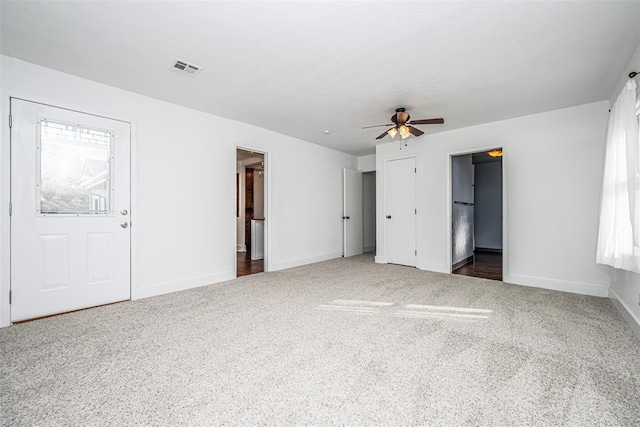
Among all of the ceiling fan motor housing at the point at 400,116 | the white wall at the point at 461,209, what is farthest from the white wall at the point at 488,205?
the ceiling fan motor housing at the point at 400,116

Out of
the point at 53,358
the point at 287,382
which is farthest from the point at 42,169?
the point at 287,382

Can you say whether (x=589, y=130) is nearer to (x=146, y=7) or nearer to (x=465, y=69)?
(x=465, y=69)

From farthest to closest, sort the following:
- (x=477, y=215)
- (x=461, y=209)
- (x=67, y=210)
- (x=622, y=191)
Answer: (x=477, y=215), (x=461, y=209), (x=67, y=210), (x=622, y=191)

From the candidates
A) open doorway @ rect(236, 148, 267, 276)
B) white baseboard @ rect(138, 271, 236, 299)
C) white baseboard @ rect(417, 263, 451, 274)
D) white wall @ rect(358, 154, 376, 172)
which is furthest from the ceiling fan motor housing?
open doorway @ rect(236, 148, 267, 276)

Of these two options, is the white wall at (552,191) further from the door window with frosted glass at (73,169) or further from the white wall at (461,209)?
the door window with frosted glass at (73,169)

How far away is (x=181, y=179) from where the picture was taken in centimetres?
384

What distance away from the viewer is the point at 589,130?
12.1 ft

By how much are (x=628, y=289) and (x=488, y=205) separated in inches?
199

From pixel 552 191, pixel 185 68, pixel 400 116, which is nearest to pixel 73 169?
pixel 185 68

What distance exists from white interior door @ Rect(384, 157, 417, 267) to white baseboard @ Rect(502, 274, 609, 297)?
1603mm

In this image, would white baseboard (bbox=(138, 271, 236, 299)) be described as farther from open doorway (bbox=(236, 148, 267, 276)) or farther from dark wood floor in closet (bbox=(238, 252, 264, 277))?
open doorway (bbox=(236, 148, 267, 276))

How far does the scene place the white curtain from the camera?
2.28 meters

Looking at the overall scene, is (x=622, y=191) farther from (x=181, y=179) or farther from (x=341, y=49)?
(x=181, y=179)

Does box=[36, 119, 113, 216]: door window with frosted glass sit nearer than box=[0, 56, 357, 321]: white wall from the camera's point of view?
Yes
